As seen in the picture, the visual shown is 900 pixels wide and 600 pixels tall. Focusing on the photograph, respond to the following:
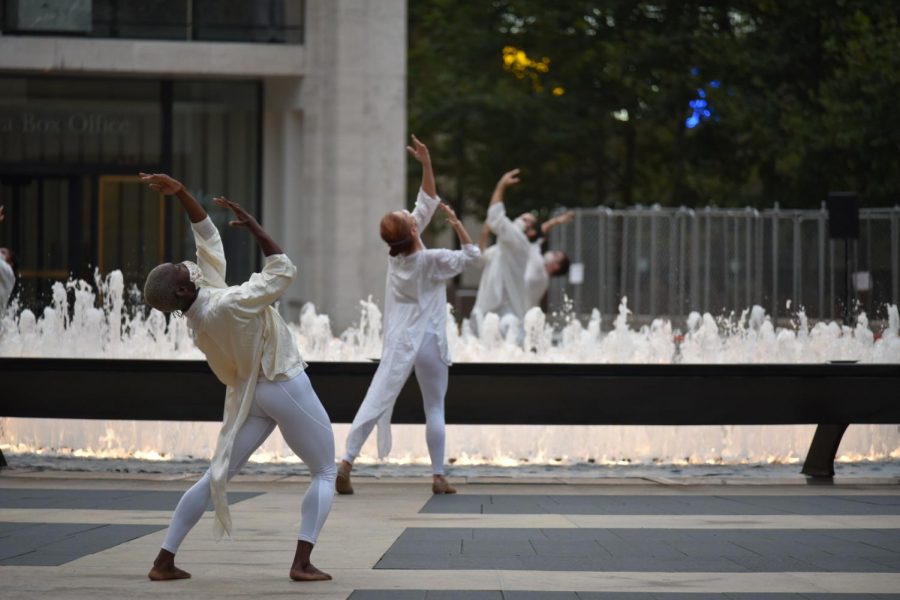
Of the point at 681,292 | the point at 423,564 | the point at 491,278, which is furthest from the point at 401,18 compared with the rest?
the point at 423,564

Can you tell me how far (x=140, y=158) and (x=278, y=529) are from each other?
76.5 feet

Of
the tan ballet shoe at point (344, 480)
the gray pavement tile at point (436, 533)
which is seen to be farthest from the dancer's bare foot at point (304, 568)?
the tan ballet shoe at point (344, 480)

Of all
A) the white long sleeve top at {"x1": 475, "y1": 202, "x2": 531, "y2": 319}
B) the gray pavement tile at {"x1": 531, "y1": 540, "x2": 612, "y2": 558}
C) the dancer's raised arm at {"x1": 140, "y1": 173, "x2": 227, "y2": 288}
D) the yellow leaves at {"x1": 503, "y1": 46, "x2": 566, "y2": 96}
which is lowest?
the gray pavement tile at {"x1": 531, "y1": 540, "x2": 612, "y2": 558}

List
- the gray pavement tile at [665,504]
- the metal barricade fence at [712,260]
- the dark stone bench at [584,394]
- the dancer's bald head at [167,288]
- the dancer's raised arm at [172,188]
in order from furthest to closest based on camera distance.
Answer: the metal barricade fence at [712,260] < the dark stone bench at [584,394] < the gray pavement tile at [665,504] < the dancer's raised arm at [172,188] < the dancer's bald head at [167,288]

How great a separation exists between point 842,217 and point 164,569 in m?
18.4

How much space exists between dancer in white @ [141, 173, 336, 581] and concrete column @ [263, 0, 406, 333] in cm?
2344

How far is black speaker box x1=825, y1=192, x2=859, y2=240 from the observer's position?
24.4 meters

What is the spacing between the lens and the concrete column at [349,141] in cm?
3127

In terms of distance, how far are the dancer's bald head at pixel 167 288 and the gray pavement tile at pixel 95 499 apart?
11.2ft

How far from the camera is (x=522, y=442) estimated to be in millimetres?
14391

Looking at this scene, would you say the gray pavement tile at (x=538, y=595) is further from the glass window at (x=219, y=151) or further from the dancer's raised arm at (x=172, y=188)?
the glass window at (x=219, y=151)

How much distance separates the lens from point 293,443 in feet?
25.6

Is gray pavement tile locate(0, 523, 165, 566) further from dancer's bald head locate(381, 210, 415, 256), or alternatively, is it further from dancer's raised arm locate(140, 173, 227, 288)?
dancer's bald head locate(381, 210, 415, 256)

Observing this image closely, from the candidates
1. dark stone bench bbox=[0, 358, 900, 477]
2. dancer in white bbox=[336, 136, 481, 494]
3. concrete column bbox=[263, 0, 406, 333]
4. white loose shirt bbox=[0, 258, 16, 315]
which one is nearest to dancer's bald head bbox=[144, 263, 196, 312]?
dancer in white bbox=[336, 136, 481, 494]
